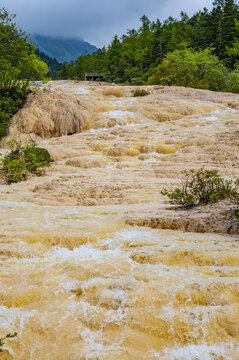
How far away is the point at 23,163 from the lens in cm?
967

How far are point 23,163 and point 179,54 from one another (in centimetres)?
2364

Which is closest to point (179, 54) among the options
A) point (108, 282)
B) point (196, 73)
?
point (196, 73)

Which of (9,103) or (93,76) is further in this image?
(93,76)

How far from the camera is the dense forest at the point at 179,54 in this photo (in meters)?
25.8

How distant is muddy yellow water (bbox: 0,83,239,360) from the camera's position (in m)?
2.24

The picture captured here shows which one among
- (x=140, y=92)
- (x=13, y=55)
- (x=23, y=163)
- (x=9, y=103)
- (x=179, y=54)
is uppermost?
(x=179, y=54)

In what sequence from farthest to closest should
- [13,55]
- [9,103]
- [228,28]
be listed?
[228,28] < [13,55] < [9,103]

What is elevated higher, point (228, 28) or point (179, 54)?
point (228, 28)

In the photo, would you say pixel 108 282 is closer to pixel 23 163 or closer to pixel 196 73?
pixel 23 163

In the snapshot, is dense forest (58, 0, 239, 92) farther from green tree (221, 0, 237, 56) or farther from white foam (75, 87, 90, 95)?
white foam (75, 87, 90, 95)

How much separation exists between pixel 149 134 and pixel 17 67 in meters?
10.8

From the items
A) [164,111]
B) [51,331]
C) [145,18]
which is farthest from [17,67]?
[145,18]

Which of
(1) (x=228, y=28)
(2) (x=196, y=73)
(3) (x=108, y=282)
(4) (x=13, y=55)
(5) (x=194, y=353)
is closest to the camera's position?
(5) (x=194, y=353)

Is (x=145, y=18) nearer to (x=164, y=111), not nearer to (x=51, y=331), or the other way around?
(x=164, y=111)
